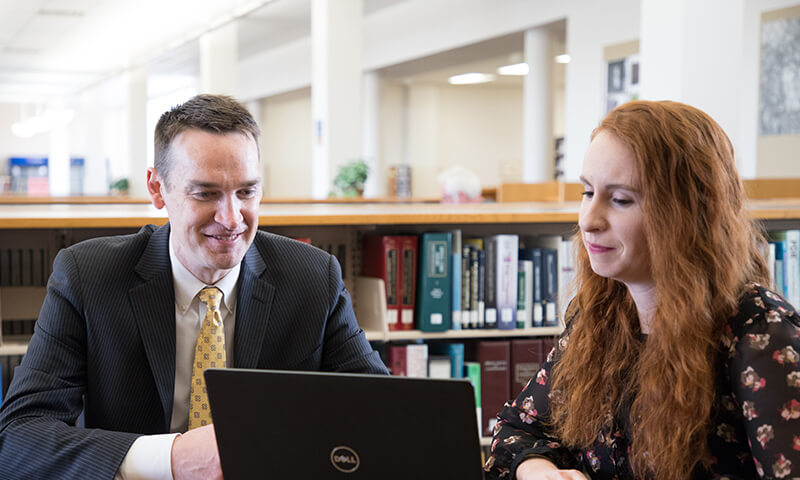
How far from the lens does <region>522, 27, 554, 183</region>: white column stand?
8.50 meters

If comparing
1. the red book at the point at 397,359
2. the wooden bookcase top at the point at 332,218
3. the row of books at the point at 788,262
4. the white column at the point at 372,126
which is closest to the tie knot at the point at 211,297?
the wooden bookcase top at the point at 332,218

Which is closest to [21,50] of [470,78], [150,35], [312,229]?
[150,35]

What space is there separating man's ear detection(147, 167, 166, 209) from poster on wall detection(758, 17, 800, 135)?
18.9ft

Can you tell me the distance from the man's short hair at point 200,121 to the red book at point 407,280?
1.13 meters

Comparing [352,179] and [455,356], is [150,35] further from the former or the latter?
[455,356]

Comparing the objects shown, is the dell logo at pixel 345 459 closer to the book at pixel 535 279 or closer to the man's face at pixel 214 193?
the man's face at pixel 214 193

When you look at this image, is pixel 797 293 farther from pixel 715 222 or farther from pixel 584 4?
pixel 584 4

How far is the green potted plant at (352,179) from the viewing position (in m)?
7.64

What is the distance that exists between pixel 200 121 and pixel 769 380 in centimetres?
98

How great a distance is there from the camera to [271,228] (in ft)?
8.29

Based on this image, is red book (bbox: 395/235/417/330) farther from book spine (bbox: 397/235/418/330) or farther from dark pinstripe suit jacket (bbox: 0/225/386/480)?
dark pinstripe suit jacket (bbox: 0/225/386/480)

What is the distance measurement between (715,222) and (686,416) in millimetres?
283

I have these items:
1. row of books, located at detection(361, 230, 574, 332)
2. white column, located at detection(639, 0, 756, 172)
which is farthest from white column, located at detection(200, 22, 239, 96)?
row of books, located at detection(361, 230, 574, 332)

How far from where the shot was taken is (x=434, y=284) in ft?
8.30
